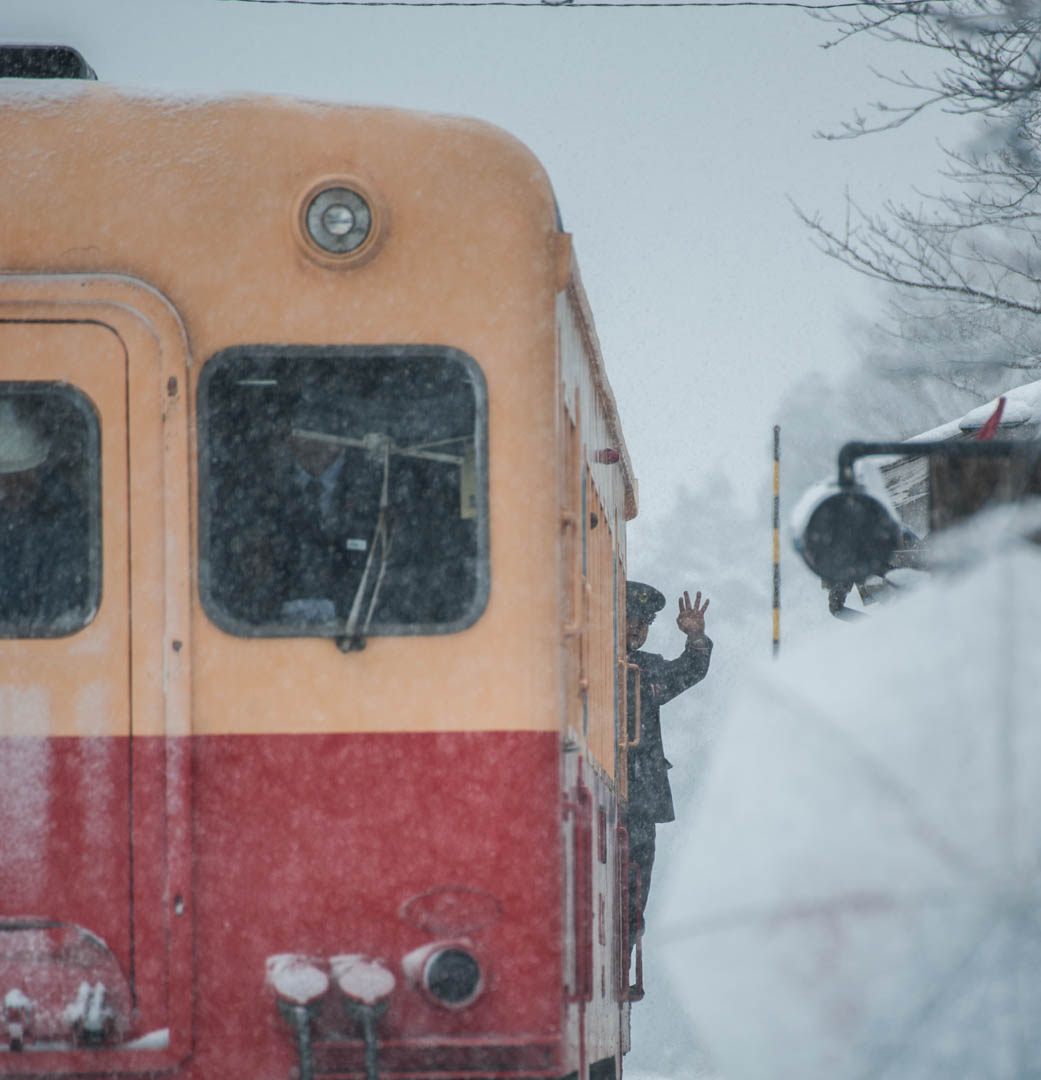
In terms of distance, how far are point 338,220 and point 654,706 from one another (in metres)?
5.42

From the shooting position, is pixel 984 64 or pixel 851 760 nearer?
pixel 851 760

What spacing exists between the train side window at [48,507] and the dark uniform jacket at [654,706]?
17.1 feet

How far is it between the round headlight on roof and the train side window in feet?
2.07

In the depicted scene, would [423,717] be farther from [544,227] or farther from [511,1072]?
[544,227]

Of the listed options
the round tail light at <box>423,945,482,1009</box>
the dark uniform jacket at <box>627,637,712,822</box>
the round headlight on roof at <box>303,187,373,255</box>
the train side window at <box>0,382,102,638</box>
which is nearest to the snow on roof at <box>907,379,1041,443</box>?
the dark uniform jacket at <box>627,637,712,822</box>

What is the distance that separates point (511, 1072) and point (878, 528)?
1.38 meters

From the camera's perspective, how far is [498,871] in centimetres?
355

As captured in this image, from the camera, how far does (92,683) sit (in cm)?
355

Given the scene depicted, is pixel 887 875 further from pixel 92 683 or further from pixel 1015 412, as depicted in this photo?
pixel 1015 412

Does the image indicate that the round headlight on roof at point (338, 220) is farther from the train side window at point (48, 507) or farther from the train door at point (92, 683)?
the train side window at point (48, 507)

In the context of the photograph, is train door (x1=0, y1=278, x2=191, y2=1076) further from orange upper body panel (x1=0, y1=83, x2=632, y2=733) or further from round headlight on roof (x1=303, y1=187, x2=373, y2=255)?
round headlight on roof (x1=303, y1=187, x2=373, y2=255)

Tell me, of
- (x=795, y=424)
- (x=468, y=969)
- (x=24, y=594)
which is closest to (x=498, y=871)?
(x=468, y=969)

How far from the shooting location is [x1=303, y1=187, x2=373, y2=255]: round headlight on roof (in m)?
3.70

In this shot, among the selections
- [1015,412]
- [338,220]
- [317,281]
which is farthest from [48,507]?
[1015,412]
